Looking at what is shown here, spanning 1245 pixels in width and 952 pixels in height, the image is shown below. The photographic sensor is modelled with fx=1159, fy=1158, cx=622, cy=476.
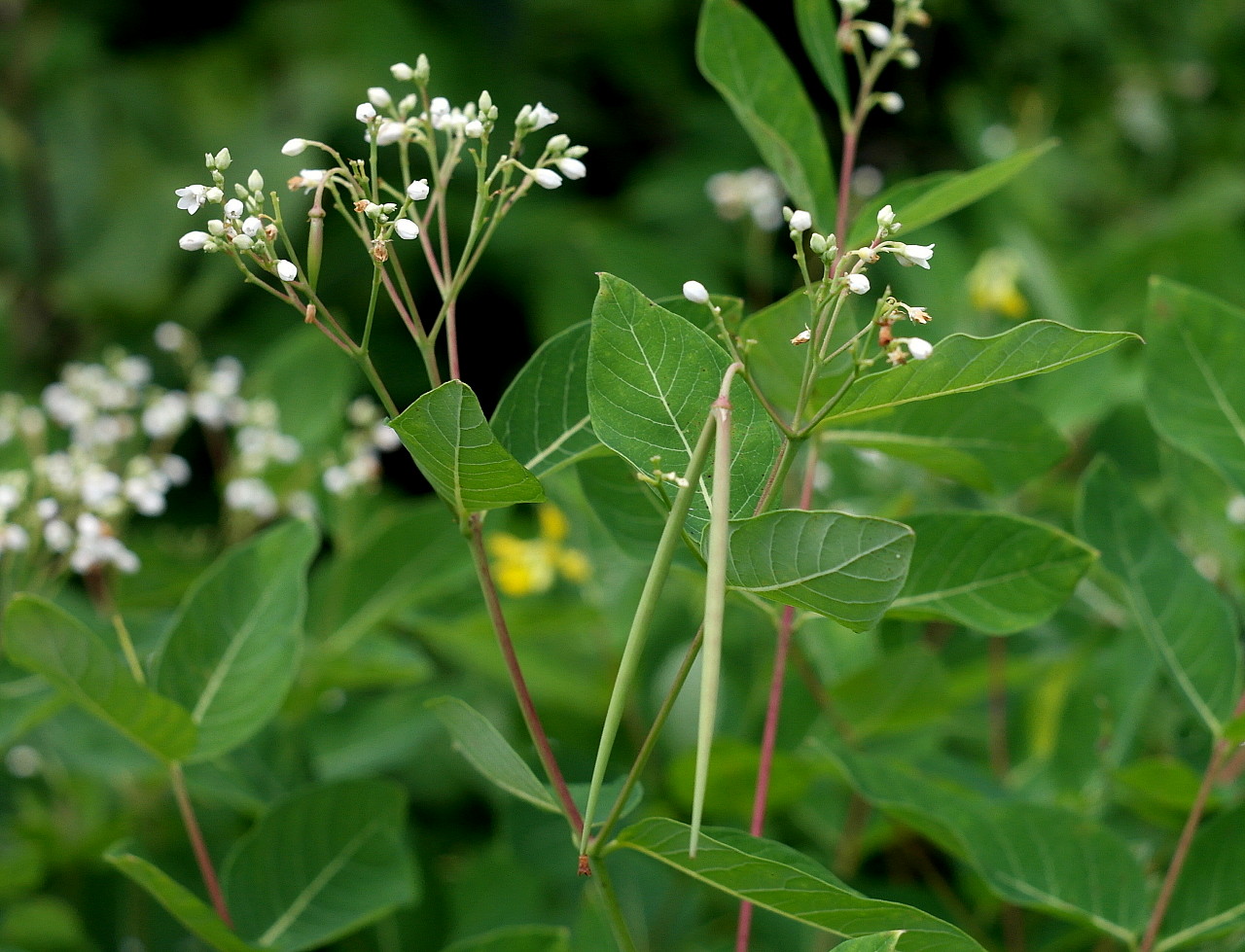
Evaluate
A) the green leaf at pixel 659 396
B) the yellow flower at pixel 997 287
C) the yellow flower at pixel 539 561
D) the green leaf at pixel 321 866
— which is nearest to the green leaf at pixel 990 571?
the green leaf at pixel 659 396

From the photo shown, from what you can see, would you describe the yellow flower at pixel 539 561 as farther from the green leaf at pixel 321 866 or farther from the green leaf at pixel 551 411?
the green leaf at pixel 551 411

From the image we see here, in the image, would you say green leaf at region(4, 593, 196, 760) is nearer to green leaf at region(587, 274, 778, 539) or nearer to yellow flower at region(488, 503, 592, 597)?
green leaf at region(587, 274, 778, 539)

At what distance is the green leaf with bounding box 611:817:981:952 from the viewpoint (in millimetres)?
538

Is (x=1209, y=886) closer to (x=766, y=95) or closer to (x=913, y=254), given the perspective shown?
(x=913, y=254)

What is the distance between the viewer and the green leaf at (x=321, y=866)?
819mm

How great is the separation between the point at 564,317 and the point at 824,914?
5.41ft

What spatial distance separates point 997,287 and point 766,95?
0.89 meters

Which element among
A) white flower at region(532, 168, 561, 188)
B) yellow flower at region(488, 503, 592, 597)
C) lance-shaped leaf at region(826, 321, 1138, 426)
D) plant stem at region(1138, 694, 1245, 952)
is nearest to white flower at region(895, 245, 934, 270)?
lance-shaped leaf at region(826, 321, 1138, 426)

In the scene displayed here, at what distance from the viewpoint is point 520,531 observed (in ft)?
5.91

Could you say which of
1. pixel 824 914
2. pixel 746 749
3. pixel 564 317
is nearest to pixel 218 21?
pixel 564 317

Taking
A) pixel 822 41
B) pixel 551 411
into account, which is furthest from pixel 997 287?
pixel 551 411

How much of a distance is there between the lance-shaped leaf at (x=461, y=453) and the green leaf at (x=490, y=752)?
0.10 m

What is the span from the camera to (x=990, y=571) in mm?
734

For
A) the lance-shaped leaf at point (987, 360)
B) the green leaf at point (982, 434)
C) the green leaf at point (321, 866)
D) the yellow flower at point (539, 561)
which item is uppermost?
the lance-shaped leaf at point (987, 360)
